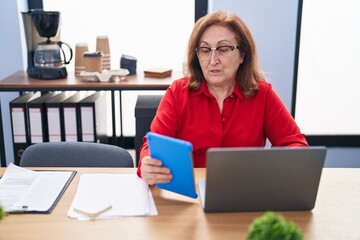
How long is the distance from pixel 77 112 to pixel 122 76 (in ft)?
1.17

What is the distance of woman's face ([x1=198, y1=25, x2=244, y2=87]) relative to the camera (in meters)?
1.62

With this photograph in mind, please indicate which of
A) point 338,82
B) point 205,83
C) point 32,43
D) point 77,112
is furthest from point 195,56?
point 338,82

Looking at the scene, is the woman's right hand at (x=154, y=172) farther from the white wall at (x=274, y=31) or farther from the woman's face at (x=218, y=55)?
the white wall at (x=274, y=31)

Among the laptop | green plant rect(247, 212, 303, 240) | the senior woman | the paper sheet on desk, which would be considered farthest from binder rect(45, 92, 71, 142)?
green plant rect(247, 212, 303, 240)

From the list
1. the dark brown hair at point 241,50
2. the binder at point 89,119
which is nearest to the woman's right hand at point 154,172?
the dark brown hair at point 241,50

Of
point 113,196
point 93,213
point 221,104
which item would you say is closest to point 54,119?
point 221,104

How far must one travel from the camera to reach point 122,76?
255 centimetres

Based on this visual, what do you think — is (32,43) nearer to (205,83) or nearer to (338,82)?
(205,83)

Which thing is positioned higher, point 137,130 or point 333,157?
point 137,130

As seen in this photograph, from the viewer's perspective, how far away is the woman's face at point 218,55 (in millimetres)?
1623

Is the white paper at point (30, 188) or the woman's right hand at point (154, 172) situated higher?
the woman's right hand at point (154, 172)

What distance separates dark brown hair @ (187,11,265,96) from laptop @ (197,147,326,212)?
624mm

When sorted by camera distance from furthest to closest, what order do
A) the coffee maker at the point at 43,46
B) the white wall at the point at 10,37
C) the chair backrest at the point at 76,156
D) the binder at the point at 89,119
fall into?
the white wall at the point at 10,37 → the binder at the point at 89,119 → the coffee maker at the point at 43,46 → the chair backrest at the point at 76,156

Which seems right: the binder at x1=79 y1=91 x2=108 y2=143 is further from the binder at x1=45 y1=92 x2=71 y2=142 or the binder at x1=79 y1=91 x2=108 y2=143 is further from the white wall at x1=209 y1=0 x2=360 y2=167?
the white wall at x1=209 y1=0 x2=360 y2=167
